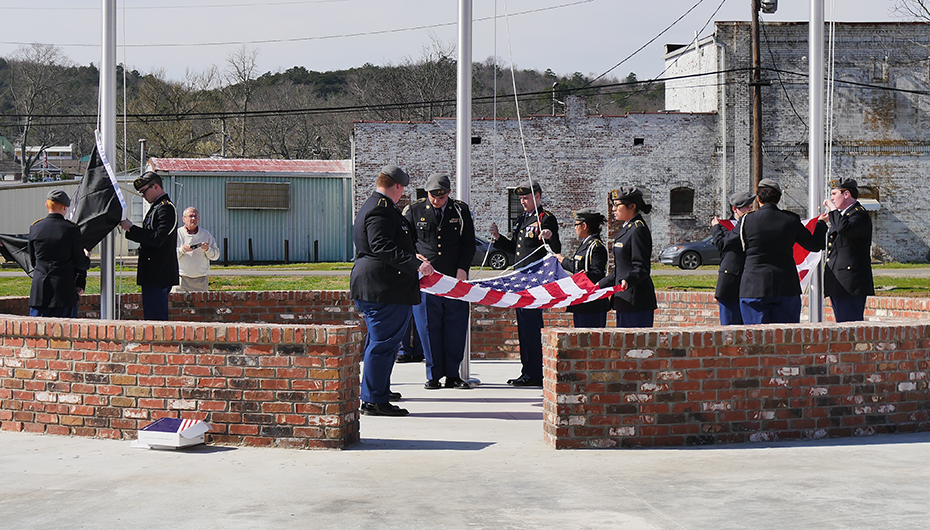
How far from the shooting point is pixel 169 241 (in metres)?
8.93

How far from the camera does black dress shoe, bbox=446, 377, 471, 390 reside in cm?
931

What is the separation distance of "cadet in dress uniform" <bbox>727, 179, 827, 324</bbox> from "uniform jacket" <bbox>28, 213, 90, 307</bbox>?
5.70 meters

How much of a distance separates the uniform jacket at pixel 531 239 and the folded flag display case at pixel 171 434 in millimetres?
4092

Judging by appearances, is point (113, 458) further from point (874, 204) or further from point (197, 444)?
point (874, 204)

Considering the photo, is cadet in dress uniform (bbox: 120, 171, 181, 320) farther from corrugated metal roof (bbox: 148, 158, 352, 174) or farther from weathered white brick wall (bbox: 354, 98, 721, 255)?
corrugated metal roof (bbox: 148, 158, 352, 174)

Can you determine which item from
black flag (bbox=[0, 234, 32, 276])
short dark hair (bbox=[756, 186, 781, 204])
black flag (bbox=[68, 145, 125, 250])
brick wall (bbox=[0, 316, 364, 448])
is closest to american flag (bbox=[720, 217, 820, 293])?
short dark hair (bbox=[756, 186, 781, 204])

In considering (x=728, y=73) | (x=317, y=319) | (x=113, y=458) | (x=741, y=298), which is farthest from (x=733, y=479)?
(x=728, y=73)

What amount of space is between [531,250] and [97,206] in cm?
412

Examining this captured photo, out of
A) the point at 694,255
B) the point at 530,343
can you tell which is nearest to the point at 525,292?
the point at 530,343

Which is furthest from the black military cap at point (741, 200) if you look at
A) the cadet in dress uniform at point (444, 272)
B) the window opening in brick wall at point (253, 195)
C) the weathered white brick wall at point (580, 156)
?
the window opening in brick wall at point (253, 195)

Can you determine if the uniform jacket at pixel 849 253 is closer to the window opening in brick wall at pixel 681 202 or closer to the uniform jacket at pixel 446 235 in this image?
the uniform jacket at pixel 446 235

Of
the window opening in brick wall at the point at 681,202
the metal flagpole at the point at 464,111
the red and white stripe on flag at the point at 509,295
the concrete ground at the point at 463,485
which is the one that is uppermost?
the window opening in brick wall at the point at 681,202

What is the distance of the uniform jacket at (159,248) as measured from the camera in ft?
28.6

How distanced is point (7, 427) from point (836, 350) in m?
5.87
